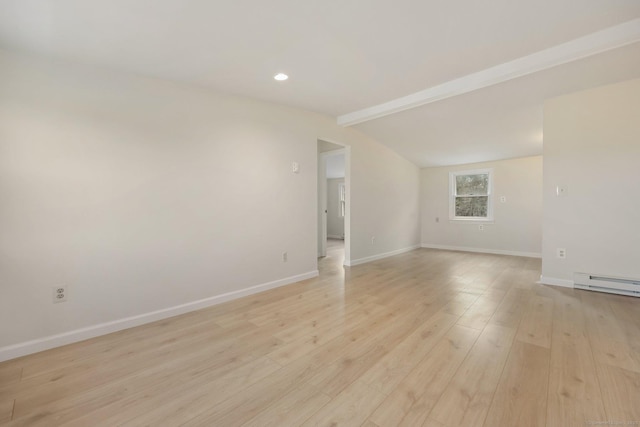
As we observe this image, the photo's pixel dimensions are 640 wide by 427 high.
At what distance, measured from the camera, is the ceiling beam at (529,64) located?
2192 millimetres

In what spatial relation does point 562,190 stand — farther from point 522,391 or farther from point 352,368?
point 352,368

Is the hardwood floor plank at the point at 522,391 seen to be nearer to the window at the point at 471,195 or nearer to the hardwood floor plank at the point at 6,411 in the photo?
the hardwood floor plank at the point at 6,411

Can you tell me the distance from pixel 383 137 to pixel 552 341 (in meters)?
3.86

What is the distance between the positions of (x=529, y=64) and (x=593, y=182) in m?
1.79

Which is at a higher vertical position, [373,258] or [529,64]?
[529,64]

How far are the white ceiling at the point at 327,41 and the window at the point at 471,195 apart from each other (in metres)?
3.07

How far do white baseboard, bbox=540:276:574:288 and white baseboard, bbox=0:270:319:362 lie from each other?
12.1 ft

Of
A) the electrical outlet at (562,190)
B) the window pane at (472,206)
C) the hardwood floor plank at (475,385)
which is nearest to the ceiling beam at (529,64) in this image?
the electrical outlet at (562,190)

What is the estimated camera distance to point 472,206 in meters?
6.30

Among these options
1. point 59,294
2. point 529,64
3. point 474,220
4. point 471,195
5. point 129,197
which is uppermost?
point 529,64

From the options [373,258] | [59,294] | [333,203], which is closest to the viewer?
[59,294]

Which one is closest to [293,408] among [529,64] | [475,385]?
[475,385]

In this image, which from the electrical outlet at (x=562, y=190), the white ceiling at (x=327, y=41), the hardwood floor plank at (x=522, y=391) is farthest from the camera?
the electrical outlet at (x=562, y=190)

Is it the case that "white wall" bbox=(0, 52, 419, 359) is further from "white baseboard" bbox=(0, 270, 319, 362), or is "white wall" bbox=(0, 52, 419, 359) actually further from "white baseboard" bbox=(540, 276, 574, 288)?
"white baseboard" bbox=(540, 276, 574, 288)
